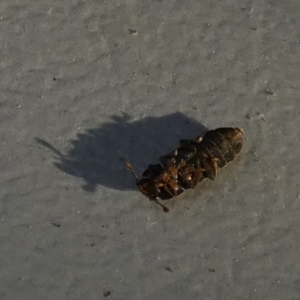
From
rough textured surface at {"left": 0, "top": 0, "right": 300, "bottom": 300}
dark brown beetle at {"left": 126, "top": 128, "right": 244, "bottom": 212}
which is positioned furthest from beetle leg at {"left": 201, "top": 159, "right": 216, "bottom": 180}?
rough textured surface at {"left": 0, "top": 0, "right": 300, "bottom": 300}

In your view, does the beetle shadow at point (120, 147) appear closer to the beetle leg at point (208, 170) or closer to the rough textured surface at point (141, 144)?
the rough textured surface at point (141, 144)

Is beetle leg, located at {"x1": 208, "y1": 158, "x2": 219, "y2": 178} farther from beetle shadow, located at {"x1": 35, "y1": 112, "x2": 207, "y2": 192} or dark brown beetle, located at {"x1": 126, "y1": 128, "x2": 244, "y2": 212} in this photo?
beetle shadow, located at {"x1": 35, "y1": 112, "x2": 207, "y2": 192}

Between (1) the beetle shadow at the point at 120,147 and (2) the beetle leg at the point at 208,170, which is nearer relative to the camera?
(2) the beetle leg at the point at 208,170

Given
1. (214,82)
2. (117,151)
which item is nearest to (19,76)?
(117,151)

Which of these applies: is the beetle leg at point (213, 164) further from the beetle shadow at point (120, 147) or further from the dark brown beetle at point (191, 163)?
the beetle shadow at point (120, 147)

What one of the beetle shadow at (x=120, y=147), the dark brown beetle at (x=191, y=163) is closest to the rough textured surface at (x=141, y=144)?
the beetle shadow at (x=120, y=147)

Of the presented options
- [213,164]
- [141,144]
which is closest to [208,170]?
[213,164]
